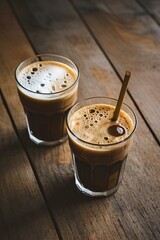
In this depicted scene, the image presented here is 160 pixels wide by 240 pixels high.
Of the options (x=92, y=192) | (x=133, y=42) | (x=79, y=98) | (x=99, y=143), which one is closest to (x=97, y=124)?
(x=99, y=143)


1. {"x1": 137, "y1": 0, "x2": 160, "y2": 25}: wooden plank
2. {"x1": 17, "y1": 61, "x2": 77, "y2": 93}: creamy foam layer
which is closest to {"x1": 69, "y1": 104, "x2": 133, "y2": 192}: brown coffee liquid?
{"x1": 17, "y1": 61, "x2": 77, "y2": 93}: creamy foam layer

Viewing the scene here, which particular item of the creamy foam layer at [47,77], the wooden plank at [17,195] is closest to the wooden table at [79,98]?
the wooden plank at [17,195]

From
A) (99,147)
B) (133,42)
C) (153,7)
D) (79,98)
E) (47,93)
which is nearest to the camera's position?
(99,147)

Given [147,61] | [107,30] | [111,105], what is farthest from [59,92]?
[107,30]

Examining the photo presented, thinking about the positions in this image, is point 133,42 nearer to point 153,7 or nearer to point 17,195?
Answer: point 153,7

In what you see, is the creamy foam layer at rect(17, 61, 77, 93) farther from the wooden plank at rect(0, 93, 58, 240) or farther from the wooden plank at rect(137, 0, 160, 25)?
the wooden plank at rect(137, 0, 160, 25)

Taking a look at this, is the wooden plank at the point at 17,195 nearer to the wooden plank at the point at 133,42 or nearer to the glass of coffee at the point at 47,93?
the glass of coffee at the point at 47,93
